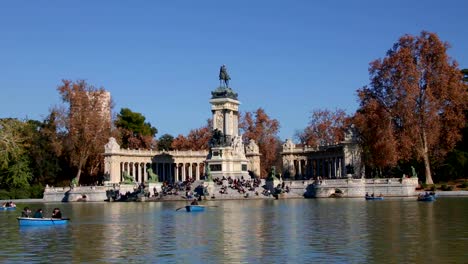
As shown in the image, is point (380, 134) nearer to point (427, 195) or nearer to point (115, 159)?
point (427, 195)

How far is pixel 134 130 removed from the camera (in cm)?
12275

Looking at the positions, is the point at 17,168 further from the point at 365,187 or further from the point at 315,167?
the point at 365,187

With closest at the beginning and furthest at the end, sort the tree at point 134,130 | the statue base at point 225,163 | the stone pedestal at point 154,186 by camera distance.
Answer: the stone pedestal at point 154,186 → the statue base at point 225,163 → the tree at point 134,130

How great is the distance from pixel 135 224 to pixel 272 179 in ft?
129

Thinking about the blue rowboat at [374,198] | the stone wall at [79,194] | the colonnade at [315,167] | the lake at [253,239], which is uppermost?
the colonnade at [315,167]

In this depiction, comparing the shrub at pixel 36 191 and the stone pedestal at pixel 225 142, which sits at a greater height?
the stone pedestal at pixel 225 142

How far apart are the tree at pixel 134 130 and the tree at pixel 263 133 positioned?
779 inches

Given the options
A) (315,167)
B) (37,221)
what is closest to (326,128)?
(315,167)

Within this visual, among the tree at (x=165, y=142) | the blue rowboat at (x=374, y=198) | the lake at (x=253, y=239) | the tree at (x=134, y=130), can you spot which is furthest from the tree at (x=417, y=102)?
the tree at (x=165, y=142)

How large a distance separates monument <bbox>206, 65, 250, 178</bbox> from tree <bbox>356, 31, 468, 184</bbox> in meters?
17.3

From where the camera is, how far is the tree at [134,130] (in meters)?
118

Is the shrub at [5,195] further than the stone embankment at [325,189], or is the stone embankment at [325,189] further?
the shrub at [5,195]

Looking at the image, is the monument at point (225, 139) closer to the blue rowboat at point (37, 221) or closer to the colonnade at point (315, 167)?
the colonnade at point (315, 167)

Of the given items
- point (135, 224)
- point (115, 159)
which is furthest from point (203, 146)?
point (135, 224)
